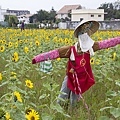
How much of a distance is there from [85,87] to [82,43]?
338 mm

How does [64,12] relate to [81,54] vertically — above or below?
above

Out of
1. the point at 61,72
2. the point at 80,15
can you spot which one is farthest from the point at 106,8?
the point at 61,72

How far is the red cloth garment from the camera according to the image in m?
2.83

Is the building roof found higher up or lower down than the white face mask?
higher up

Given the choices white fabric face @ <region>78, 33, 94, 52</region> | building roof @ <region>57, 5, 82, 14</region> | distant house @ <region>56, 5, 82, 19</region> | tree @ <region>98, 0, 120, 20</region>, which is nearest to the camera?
white fabric face @ <region>78, 33, 94, 52</region>

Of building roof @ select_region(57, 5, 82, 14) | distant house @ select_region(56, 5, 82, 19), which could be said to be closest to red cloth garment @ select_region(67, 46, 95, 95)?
distant house @ select_region(56, 5, 82, 19)

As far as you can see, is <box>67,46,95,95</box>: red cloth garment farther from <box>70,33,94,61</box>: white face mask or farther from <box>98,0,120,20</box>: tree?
<box>98,0,120,20</box>: tree

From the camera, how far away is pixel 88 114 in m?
2.84

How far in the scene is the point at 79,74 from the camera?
2.84 meters

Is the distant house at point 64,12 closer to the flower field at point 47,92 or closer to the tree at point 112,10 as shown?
the tree at point 112,10

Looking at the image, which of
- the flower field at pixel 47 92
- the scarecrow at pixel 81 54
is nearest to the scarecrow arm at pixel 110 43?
the scarecrow at pixel 81 54

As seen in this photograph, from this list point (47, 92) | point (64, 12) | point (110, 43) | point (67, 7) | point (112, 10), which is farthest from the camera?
point (67, 7)

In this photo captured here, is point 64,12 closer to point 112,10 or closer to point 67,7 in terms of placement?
Answer: point 67,7

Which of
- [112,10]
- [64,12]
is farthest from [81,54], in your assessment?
[64,12]
